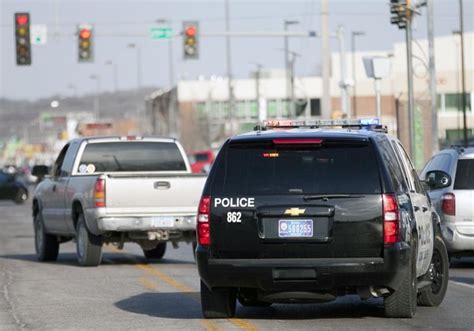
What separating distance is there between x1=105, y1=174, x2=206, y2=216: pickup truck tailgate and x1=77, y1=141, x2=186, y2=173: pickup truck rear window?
61.9 inches

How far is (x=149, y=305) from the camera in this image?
14.9 m

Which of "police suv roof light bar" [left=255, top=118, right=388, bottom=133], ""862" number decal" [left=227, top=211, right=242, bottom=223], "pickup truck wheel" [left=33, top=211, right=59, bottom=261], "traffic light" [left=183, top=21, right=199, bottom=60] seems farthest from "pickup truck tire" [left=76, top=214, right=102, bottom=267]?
"traffic light" [left=183, top=21, right=199, bottom=60]

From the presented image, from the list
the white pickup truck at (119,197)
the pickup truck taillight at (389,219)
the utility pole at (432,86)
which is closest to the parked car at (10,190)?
the utility pole at (432,86)

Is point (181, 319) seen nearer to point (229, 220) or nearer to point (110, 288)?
point (229, 220)

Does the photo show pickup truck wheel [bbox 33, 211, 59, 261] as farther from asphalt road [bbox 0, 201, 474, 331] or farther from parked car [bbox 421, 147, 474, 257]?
parked car [bbox 421, 147, 474, 257]

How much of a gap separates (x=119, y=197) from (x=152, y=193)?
20.2 inches

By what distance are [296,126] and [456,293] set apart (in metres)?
3.48

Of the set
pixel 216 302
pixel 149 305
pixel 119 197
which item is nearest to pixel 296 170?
pixel 216 302

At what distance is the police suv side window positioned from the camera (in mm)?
12649

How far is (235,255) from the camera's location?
12.6 m

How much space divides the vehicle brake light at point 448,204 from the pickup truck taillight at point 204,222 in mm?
6868

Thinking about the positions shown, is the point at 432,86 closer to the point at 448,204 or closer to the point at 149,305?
the point at 448,204

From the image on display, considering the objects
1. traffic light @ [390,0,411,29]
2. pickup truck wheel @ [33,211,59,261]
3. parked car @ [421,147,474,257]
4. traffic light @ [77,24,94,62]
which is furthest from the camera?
traffic light @ [77,24,94,62]

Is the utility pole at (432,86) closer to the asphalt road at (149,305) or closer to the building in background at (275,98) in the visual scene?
the asphalt road at (149,305)
